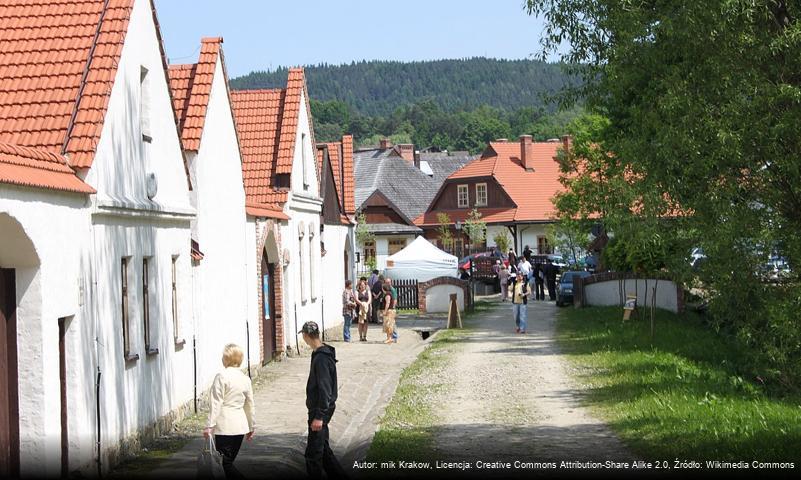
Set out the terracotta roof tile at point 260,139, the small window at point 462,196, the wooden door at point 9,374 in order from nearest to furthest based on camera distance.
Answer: the wooden door at point 9,374
the terracotta roof tile at point 260,139
the small window at point 462,196

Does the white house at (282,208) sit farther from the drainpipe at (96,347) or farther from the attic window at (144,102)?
the drainpipe at (96,347)

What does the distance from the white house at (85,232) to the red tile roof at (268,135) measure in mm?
9784

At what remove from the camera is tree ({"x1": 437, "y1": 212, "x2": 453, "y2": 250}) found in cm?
7556

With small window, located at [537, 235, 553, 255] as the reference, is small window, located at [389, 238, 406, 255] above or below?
above

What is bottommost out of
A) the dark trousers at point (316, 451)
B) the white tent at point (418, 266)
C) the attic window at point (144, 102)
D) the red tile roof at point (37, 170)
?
the dark trousers at point (316, 451)

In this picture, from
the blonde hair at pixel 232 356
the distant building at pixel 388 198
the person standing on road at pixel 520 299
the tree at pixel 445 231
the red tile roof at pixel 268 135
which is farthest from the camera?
the distant building at pixel 388 198

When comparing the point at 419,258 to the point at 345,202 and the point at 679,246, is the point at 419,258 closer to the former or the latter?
the point at 345,202

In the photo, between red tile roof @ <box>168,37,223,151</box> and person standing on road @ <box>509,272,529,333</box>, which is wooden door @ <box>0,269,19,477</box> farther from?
person standing on road @ <box>509,272,529,333</box>

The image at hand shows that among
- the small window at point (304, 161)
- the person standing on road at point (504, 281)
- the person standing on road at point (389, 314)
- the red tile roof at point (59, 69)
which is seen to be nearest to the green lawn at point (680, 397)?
the person standing on road at point (389, 314)

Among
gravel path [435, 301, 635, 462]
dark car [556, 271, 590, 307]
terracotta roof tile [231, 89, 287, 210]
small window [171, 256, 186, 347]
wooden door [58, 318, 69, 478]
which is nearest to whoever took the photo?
wooden door [58, 318, 69, 478]

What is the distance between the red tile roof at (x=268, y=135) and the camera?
88.9 ft

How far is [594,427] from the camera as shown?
14.8 m

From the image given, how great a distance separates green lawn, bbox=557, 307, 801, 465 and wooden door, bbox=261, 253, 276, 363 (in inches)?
257

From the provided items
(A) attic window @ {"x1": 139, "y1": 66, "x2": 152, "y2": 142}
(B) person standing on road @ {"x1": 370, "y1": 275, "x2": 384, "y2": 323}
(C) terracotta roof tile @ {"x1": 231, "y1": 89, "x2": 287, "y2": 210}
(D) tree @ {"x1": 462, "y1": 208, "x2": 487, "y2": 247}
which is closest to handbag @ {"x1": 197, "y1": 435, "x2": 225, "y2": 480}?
(A) attic window @ {"x1": 139, "y1": 66, "x2": 152, "y2": 142}
